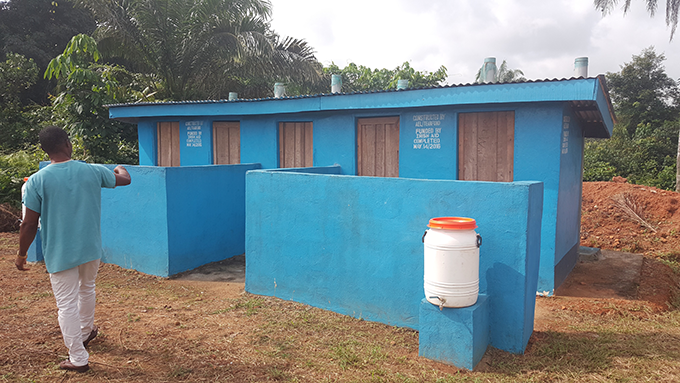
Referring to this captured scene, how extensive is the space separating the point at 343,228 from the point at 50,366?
3.08 meters

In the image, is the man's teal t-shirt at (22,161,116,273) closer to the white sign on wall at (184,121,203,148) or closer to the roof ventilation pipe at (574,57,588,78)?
the roof ventilation pipe at (574,57,588,78)

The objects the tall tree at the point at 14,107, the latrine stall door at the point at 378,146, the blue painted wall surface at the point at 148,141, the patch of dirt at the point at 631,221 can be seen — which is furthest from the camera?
the tall tree at the point at 14,107

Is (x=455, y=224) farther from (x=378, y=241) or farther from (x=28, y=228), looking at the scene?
(x=28, y=228)

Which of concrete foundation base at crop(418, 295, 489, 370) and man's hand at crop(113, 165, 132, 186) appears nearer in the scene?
concrete foundation base at crop(418, 295, 489, 370)

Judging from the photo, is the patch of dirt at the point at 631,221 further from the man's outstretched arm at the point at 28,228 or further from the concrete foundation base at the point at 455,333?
the man's outstretched arm at the point at 28,228

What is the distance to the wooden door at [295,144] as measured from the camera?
955 cm

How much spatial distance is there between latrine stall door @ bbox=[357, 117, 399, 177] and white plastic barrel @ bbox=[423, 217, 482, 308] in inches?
171

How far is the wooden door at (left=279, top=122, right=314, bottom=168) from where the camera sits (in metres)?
9.55

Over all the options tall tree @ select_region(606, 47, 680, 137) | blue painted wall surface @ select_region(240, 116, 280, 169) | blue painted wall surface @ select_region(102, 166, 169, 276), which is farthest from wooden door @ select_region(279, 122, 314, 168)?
tall tree @ select_region(606, 47, 680, 137)

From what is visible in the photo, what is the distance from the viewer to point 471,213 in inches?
177

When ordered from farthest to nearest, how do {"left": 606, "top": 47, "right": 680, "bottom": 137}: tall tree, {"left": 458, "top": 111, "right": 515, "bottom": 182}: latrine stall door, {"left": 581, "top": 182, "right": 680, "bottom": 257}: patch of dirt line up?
1. {"left": 606, "top": 47, "right": 680, "bottom": 137}: tall tree
2. {"left": 581, "top": 182, "right": 680, "bottom": 257}: patch of dirt
3. {"left": 458, "top": 111, "right": 515, "bottom": 182}: latrine stall door

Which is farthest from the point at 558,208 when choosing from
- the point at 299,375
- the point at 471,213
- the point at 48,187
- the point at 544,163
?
the point at 48,187

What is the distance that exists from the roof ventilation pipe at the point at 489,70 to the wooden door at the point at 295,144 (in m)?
3.43

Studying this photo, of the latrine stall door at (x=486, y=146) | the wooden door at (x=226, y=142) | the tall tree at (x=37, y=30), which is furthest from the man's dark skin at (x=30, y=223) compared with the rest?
the tall tree at (x=37, y=30)
